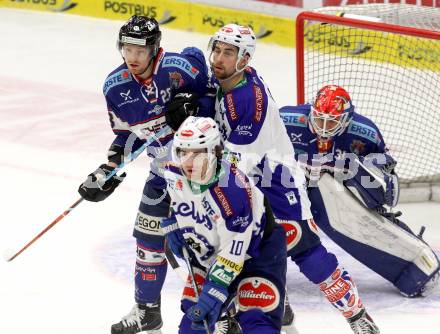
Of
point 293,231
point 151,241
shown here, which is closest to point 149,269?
point 151,241

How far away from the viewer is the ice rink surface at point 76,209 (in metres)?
5.54

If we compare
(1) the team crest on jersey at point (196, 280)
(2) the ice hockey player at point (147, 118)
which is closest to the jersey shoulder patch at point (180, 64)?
(2) the ice hockey player at point (147, 118)

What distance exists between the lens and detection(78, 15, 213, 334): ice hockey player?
4941 millimetres

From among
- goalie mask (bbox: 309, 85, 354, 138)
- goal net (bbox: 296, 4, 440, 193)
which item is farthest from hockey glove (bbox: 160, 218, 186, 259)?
goal net (bbox: 296, 4, 440, 193)

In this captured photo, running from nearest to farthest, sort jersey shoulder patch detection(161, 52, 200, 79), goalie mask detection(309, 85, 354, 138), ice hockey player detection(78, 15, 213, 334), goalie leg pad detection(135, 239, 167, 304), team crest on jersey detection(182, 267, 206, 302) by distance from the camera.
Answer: team crest on jersey detection(182, 267, 206, 302)
ice hockey player detection(78, 15, 213, 334)
jersey shoulder patch detection(161, 52, 200, 79)
goalie leg pad detection(135, 239, 167, 304)
goalie mask detection(309, 85, 354, 138)

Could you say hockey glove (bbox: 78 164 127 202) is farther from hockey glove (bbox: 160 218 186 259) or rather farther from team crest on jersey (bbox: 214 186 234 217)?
team crest on jersey (bbox: 214 186 234 217)

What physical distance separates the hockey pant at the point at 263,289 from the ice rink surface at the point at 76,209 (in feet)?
3.64

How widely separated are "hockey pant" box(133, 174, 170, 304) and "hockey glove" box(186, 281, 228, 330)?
39.0 inches

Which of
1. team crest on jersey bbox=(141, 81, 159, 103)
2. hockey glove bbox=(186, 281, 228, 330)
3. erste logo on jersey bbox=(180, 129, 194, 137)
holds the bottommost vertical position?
hockey glove bbox=(186, 281, 228, 330)

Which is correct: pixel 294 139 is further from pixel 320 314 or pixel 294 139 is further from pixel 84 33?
pixel 84 33

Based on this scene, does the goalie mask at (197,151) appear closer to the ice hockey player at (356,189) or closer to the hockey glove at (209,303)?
the hockey glove at (209,303)

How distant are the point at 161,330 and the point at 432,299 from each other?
1.41 m

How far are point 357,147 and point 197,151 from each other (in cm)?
175

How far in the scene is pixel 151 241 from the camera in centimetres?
518
